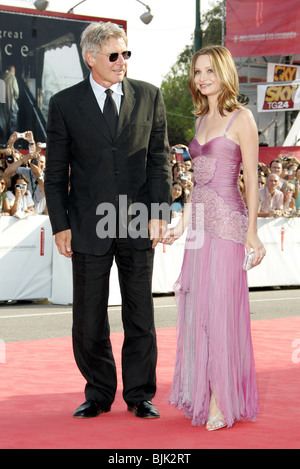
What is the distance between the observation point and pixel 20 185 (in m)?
11.6

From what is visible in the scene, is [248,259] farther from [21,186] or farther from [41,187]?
[41,187]

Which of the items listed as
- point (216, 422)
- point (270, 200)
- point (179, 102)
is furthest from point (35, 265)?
point (179, 102)

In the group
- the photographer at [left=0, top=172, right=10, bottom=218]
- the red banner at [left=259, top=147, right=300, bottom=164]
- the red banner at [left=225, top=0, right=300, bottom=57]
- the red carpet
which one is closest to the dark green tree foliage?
the red banner at [left=225, top=0, right=300, bottom=57]

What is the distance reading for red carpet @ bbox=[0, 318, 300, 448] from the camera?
14.3 feet

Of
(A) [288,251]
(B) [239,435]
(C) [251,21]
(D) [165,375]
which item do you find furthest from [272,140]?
Result: (B) [239,435]

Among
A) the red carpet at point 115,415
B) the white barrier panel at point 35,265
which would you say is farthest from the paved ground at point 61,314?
the red carpet at point 115,415

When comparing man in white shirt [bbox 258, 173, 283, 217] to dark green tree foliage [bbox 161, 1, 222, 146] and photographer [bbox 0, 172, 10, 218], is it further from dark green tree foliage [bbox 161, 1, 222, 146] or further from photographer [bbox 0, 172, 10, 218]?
dark green tree foliage [bbox 161, 1, 222, 146]

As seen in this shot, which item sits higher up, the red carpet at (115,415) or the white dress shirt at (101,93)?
the white dress shirt at (101,93)

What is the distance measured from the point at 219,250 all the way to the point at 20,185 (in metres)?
7.11

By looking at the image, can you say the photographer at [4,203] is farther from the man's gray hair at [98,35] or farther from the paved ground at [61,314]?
the man's gray hair at [98,35]

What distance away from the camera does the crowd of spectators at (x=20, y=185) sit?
11.6 m

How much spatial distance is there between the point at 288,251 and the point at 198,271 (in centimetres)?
944

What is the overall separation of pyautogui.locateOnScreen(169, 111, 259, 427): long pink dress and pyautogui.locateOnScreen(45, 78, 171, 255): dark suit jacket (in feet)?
0.88

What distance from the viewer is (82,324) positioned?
494 centimetres
